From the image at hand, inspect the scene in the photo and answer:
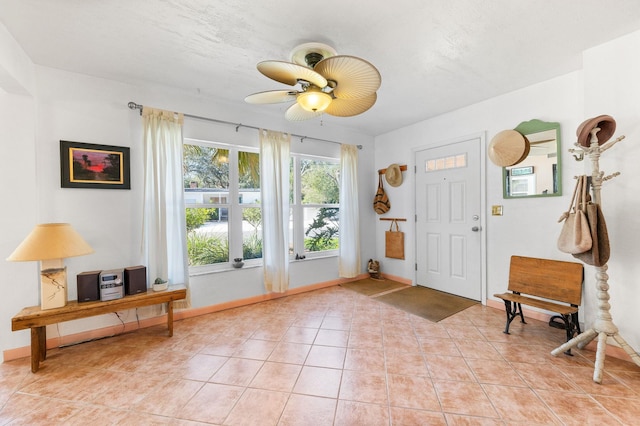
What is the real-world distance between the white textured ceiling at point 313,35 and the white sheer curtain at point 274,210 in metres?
0.87

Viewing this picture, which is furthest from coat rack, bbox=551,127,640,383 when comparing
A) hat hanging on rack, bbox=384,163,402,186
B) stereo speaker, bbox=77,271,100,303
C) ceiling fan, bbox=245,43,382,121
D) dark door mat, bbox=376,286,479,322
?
stereo speaker, bbox=77,271,100,303

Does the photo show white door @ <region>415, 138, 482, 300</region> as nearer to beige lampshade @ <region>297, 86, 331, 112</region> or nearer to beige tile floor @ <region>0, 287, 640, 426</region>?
beige tile floor @ <region>0, 287, 640, 426</region>

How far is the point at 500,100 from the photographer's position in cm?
316

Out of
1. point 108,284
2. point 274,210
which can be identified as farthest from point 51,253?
point 274,210

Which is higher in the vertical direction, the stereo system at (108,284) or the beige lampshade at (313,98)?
the beige lampshade at (313,98)

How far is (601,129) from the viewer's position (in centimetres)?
204

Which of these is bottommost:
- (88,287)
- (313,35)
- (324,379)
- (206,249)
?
(324,379)

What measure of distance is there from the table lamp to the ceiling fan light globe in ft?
7.09

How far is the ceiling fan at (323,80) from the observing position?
62.4 inches

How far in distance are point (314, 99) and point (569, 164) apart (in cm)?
268

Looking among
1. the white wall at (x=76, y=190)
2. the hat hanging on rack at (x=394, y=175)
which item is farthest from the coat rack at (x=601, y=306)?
the white wall at (x=76, y=190)

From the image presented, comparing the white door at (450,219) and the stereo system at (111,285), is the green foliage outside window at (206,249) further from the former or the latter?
the white door at (450,219)

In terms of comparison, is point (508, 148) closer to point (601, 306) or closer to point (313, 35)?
point (601, 306)

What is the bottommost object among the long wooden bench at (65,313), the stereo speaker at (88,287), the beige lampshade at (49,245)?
the long wooden bench at (65,313)
